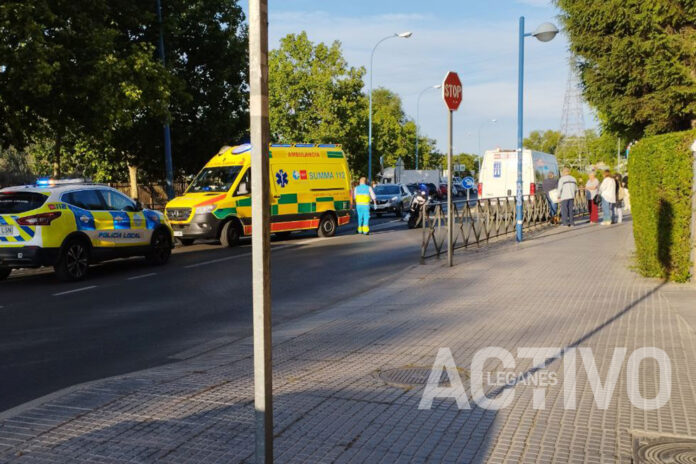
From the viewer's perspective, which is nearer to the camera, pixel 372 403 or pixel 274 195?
pixel 372 403

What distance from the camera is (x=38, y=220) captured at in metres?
11.9

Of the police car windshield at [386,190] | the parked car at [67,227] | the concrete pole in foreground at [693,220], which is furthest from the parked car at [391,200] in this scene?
the concrete pole in foreground at [693,220]

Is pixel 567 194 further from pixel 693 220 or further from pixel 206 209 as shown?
pixel 693 220

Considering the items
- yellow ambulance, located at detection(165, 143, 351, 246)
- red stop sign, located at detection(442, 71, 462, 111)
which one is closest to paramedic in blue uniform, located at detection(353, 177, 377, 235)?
A: yellow ambulance, located at detection(165, 143, 351, 246)

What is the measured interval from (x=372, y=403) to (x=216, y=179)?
14728 mm

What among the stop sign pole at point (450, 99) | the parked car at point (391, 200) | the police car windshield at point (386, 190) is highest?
the stop sign pole at point (450, 99)

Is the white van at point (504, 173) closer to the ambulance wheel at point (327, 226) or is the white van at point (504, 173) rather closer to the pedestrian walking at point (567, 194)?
the pedestrian walking at point (567, 194)

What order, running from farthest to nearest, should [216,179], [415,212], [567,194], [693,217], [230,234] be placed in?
[415,212] < [567,194] < [216,179] < [230,234] < [693,217]

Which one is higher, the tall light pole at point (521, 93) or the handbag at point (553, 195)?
the tall light pole at point (521, 93)

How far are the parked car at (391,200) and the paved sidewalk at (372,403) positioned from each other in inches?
930

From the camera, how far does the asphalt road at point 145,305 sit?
6.55 m

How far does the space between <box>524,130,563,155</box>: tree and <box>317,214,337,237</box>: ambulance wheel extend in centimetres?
14913

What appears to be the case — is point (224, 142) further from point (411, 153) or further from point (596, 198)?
point (411, 153)
